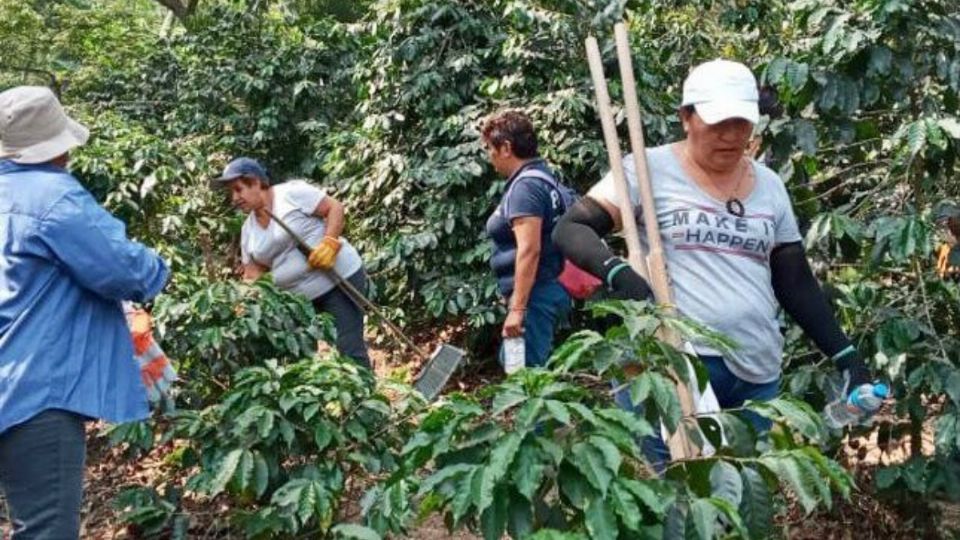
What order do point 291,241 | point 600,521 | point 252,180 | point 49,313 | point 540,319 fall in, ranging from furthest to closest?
point 291,241
point 252,180
point 540,319
point 49,313
point 600,521

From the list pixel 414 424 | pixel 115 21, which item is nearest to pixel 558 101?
pixel 414 424

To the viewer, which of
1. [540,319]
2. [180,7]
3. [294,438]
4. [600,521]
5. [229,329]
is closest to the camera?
[600,521]

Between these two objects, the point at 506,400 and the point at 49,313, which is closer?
the point at 506,400

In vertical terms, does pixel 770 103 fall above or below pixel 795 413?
Result: above

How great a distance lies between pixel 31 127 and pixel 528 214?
1857 millimetres

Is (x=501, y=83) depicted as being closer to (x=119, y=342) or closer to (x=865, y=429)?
(x=865, y=429)

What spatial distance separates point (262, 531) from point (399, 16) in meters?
4.17

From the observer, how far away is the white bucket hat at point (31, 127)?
2.49m

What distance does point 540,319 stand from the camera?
416cm

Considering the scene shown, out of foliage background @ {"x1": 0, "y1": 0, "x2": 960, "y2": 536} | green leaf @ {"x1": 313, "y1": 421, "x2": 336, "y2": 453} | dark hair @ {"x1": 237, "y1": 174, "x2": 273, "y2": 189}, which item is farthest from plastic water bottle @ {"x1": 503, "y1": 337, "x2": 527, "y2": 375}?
dark hair @ {"x1": 237, "y1": 174, "x2": 273, "y2": 189}

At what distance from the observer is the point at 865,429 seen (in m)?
3.38

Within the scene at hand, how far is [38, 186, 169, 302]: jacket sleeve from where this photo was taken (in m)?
2.43

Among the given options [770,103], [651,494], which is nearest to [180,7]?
[770,103]

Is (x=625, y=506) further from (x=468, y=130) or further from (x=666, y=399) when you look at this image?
(x=468, y=130)
